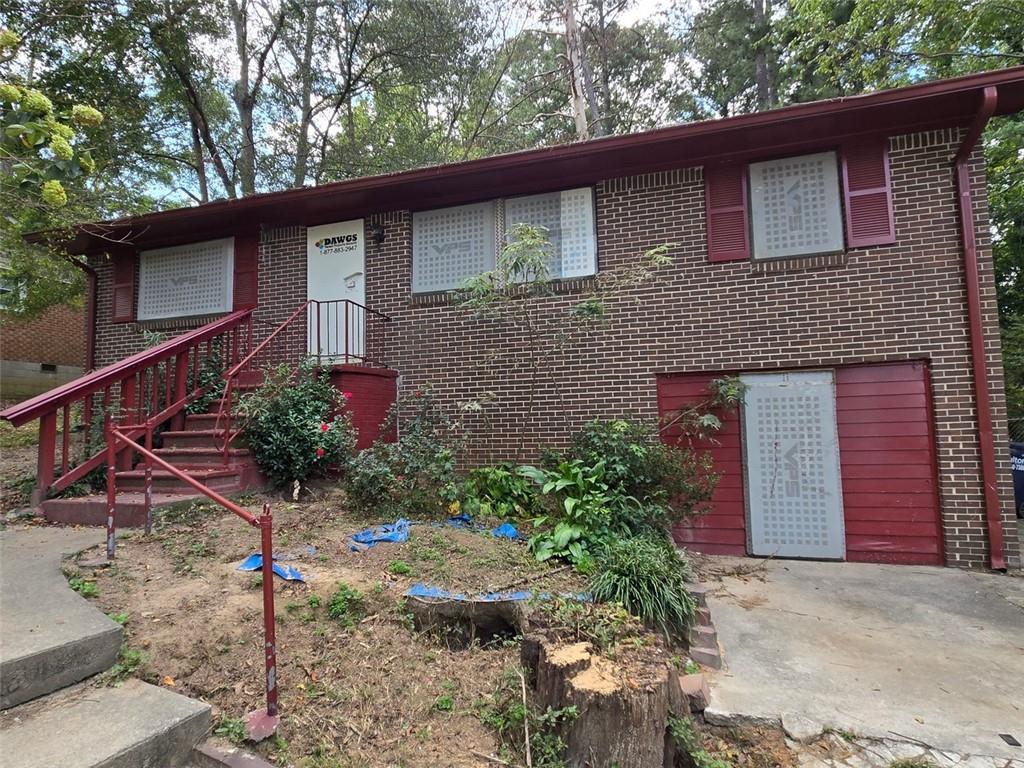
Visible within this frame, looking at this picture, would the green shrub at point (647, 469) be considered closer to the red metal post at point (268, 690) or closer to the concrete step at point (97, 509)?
the red metal post at point (268, 690)

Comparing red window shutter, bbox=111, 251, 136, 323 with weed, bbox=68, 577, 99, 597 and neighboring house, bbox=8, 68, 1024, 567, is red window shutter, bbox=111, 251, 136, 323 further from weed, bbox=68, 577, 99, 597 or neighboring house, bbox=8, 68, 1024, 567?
weed, bbox=68, 577, 99, 597

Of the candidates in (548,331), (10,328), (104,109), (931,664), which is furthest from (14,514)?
(10,328)

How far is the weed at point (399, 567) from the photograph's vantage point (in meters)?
3.67

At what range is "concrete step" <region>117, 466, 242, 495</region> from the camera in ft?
16.9

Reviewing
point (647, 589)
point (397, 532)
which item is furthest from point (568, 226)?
point (647, 589)

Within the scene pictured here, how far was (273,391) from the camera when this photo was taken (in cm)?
575

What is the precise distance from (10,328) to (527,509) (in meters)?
14.2

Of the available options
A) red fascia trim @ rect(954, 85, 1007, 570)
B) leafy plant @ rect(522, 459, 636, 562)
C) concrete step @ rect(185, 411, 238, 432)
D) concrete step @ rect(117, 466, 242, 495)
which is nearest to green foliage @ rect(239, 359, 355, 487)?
concrete step @ rect(117, 466, 242, 495)

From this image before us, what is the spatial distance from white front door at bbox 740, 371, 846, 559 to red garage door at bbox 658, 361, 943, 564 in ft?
0.39

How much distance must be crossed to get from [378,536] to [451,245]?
13.1 ft

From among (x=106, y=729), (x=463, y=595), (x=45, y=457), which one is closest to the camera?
(x=106, y=729)

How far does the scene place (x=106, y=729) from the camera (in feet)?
6.29

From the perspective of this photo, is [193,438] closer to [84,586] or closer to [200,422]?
[200,422]

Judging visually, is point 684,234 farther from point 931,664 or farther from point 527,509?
point 931,664
